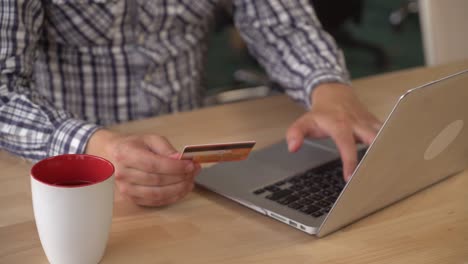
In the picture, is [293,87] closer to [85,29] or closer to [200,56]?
[200,56]

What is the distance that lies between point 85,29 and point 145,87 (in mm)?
183

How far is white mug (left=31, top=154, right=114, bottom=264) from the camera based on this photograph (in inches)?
32.0

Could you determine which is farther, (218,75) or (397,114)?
(218,75)

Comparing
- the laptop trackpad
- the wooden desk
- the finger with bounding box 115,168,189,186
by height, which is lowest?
the laptop trackpad

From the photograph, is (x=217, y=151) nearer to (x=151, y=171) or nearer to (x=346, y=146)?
(x=151, y=171)

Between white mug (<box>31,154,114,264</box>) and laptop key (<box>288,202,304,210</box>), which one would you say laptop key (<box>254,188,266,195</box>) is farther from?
white mug (<box>31,154,114,264</box>)

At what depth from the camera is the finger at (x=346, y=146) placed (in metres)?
1.08

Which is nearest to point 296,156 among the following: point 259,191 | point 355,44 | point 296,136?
point 296,136

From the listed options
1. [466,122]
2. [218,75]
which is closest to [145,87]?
[466,122]

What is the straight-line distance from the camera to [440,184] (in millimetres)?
1085

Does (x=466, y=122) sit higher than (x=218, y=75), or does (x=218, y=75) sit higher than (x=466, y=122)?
(x=466, y=122)

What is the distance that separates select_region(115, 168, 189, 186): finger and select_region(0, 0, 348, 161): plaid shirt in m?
0.31

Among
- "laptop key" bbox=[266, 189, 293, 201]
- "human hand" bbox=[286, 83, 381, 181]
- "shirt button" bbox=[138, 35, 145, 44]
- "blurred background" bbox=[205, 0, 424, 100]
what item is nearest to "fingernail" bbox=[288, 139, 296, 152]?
"human hand" bbox=[286, 83, 381, 181]

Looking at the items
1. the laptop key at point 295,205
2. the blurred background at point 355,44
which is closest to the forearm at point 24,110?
the laptop key at point 295,205
